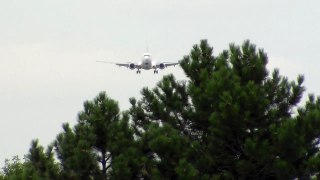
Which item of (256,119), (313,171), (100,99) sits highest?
(100,99)

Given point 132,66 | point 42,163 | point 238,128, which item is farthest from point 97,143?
point 132,66

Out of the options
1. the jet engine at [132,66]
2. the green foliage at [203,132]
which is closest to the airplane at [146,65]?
the jet engine at [132,66]

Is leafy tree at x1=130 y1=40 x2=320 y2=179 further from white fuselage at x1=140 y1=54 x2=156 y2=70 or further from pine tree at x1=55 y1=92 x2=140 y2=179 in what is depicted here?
white fuselage at x1=140 y1=54 x2=156 y2=70

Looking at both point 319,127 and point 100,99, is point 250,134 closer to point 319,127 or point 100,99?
point 319,127

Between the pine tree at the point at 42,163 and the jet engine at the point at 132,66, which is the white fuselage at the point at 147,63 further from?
the pine tree at the point at 42,163

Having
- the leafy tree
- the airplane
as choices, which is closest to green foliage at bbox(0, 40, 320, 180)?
the leafy tree

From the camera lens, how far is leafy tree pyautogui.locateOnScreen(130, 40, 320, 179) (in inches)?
1683

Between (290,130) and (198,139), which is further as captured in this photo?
(198,139)

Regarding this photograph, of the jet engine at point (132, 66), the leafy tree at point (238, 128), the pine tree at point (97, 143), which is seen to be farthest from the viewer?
the jet engine at point (132, 66)

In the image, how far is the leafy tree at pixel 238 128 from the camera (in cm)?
4275

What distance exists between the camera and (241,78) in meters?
45.9

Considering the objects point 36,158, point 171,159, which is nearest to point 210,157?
point 171,159

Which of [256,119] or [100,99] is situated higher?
[100,99]

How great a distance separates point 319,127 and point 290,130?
1675mm
